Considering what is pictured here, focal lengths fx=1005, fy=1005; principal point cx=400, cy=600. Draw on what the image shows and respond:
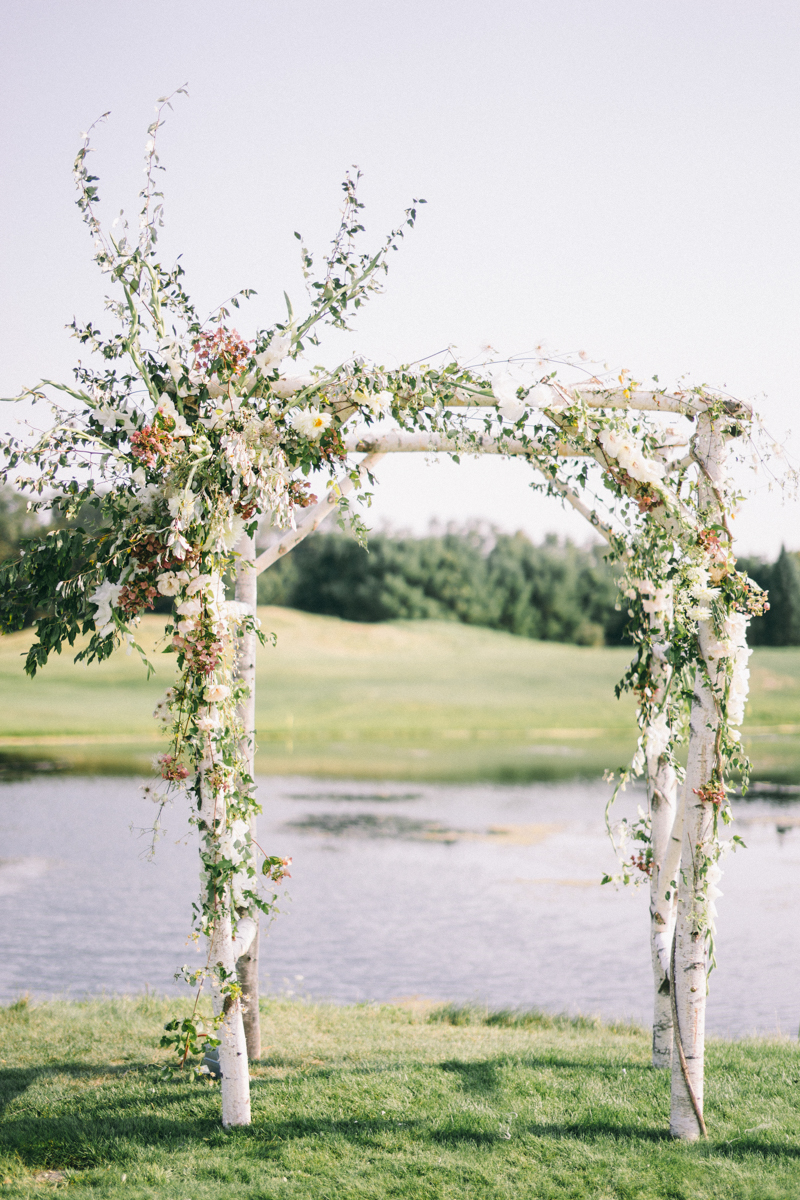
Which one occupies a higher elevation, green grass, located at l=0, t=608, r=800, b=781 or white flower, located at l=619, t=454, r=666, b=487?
white flower, located at l=619, t=454, r=666, b=487

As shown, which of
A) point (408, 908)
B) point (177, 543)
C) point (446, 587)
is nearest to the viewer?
point (177, 543)

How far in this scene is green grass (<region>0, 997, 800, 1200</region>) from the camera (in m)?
4.68

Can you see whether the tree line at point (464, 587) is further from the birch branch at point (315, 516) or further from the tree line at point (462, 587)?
the birch branch at point (315, 516)

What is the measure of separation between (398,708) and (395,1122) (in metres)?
35.4

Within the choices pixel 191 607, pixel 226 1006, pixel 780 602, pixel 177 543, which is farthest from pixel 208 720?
pixel 780 602

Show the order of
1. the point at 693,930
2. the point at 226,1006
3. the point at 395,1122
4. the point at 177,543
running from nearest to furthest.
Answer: the point at 177,543 < the point at 226,1006 < the point at 693,930 < the point at 395,1122

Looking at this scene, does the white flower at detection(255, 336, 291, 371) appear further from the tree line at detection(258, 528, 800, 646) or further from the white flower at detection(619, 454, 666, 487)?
the tree line at detection(258, 528, 800, 646)

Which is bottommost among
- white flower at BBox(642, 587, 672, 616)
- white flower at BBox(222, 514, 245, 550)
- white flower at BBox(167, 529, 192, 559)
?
white flower at BBox(642, 587, 672, 616)

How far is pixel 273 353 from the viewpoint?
5.28 metres

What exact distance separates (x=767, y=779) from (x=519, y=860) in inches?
453

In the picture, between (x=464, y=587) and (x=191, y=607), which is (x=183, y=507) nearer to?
(x=191, y=607)

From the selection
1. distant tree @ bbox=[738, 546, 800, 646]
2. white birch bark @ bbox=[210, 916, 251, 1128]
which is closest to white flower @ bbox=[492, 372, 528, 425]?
white birch bark @ bbox=[210, 916, 251, 1128]

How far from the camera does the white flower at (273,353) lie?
5.25m

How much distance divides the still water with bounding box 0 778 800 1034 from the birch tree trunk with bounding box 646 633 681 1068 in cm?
237
